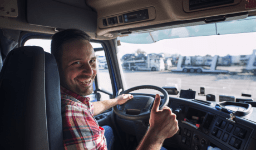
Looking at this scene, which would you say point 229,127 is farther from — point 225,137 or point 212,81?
point 212,81

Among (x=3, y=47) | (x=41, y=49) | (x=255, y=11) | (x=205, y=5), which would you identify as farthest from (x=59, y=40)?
(x=255, y=11)

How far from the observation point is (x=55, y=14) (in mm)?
1622

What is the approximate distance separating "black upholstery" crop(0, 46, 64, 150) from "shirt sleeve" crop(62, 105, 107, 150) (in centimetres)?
6

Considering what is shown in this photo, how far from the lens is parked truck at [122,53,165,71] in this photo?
256cm

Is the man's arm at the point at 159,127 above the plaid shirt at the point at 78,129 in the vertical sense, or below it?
below

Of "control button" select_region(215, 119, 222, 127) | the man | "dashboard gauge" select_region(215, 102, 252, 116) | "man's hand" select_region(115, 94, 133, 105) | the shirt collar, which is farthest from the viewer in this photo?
"man's hand" select_region(115, 94, 133, 105)

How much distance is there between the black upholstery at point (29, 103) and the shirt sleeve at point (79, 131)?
0.06 meters

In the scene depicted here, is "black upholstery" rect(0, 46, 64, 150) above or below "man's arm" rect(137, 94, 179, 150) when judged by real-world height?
above

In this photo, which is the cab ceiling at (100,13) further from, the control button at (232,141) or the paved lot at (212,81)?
the control button at (232,141)

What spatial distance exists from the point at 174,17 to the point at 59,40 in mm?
1156

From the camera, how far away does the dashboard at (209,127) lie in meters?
1.31

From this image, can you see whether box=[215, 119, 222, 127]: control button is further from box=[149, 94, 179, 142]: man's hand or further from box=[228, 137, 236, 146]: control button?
box=[149, 94, 179, 142]: man's hand

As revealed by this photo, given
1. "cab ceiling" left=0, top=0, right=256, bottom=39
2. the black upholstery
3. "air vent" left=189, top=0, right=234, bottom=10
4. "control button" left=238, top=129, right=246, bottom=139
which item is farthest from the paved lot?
the black upholstery

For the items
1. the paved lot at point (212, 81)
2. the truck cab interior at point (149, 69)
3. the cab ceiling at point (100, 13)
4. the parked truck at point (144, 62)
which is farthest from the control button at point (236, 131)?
the parked truck at point (144, 62)
